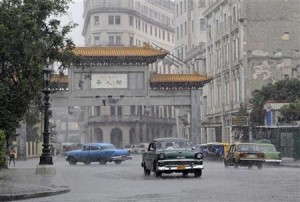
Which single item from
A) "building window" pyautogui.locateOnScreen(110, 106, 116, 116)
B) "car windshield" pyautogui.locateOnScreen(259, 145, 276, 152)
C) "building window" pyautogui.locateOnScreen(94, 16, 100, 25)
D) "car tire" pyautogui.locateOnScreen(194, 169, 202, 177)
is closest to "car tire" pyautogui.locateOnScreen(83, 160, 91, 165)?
"car windshield" pyautogui.locateOnScreen(259, 145, 276, 152)

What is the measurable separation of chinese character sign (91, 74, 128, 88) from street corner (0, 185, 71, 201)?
39465mm

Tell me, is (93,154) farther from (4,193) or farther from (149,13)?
(149,13)

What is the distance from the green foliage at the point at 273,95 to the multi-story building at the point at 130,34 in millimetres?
54949

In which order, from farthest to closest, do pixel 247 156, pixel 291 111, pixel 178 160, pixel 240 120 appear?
pixel 240 120, pixel 291 111, pixel 247 156, pixel 178 160

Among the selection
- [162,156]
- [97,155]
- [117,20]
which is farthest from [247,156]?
[117,20]

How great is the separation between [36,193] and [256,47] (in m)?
52.8

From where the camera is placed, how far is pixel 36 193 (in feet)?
59.3

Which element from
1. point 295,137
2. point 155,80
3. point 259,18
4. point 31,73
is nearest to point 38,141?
point 155,80

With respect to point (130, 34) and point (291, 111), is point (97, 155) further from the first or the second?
point (130, 34)

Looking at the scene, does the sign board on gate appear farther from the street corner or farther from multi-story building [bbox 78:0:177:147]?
multi-story building [bbox 78:0:177:147]

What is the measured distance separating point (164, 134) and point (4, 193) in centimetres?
10960

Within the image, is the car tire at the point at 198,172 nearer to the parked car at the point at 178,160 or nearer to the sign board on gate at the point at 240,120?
the parked car at the point at 178,160

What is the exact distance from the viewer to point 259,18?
68.8m

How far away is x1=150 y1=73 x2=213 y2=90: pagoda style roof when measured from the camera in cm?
6069
